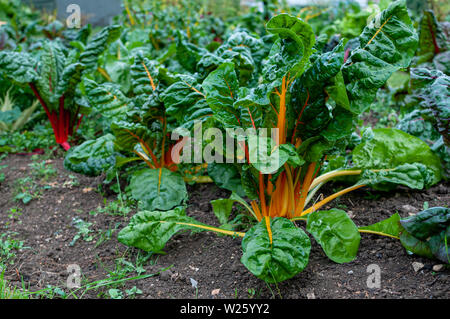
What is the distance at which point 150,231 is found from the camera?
1.78 m

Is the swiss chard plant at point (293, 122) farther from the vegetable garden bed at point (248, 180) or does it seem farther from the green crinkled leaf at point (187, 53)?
the green crinkled leaf at point (187, 53)

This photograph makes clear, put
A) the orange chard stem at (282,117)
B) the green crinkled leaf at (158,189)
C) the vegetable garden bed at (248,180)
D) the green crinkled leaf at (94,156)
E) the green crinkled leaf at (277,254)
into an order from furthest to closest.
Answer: the green crinkled leaf at (94,156) < the green crinkled leaf at (158,189) < the orange chard stem at (282,117) < the vegetable garden bed at (248,180) < the green crinkled leaf at (277,254)

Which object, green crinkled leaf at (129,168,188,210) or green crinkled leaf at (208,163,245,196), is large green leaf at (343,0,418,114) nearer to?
green crinkled leaf at (208,163,245,196)

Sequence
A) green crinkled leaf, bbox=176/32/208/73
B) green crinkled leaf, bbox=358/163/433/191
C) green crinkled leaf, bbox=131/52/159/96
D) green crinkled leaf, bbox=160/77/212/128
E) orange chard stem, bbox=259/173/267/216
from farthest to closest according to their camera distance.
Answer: green crinkled leaf, bbox=176/32/208/73
green crinkled leaf, bbox=131/52/159/96
green crinkled leaf, bbox=358/163/433/191
green crinkled leaf, bbox=160/77/212/128
orange chard stem, bbox=259/173/267/216

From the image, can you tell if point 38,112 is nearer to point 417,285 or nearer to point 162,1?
point 417,285

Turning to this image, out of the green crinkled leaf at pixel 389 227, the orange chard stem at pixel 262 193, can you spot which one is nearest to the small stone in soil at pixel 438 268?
the green crinkled leaf at pixel 389 227

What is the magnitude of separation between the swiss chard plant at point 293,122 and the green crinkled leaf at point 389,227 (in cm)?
7

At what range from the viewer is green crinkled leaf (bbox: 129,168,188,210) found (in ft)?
7.07

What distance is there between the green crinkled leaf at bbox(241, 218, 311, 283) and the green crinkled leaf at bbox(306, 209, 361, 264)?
130 mm

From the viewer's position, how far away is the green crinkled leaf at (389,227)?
1.69m

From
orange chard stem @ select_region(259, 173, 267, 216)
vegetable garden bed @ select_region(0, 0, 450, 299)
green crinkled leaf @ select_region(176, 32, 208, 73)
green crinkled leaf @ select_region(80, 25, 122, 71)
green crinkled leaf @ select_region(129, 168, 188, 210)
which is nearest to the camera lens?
vegetable garden bed @ select_region(0, 0, 450, 299)

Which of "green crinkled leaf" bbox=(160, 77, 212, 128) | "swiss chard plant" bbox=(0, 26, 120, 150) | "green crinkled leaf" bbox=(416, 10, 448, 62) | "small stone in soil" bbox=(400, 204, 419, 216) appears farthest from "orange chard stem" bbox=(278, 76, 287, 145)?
"green crinkled leaf" bbox=(416, 10, 448, 62)

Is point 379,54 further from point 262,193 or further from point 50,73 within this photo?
point 50,73

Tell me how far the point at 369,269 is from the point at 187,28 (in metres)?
3.55
